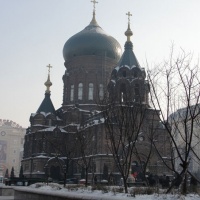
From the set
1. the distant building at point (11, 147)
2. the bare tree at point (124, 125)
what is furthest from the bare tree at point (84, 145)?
the distant building at point (11, 147)

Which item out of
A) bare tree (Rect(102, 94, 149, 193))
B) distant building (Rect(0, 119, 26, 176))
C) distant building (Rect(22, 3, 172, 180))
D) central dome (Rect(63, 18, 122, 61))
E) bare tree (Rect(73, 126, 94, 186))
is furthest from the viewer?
distant building (Rect(0, 119, 26, 176))

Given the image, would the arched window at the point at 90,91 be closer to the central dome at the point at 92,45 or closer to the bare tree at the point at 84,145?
the central dome at the point at 92,45

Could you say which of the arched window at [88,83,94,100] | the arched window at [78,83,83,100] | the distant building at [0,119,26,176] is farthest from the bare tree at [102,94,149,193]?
the distant building at [0,119,26,176]

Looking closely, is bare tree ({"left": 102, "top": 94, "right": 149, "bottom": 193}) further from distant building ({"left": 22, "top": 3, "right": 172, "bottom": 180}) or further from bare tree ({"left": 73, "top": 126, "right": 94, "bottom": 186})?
distant building ({"left": 22, "top": 3, "right": 172, "bottom": 180})

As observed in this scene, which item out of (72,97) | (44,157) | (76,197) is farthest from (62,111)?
(76,197)

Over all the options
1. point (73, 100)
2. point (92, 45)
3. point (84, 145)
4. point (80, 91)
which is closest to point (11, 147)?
point (73, 100)

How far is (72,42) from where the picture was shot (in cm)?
5022

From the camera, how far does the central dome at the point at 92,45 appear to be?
49125 millimetres

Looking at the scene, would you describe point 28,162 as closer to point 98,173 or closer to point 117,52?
point 98,173

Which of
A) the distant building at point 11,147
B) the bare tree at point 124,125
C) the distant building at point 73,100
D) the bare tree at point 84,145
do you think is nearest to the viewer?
the bare tree at point 124,125

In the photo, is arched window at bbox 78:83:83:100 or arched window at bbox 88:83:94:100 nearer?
arched window at bbox 88:83:94:100

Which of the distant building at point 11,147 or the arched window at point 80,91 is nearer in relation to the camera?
the arched window at point 80,91

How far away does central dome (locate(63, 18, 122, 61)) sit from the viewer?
4912 centimetres

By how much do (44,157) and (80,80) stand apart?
39.7 feet
